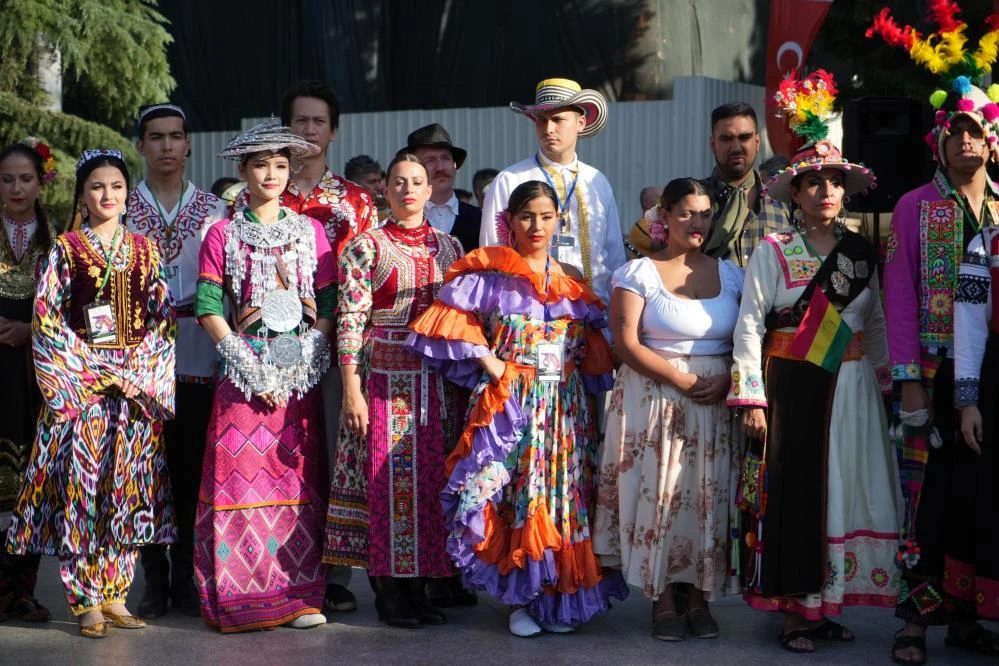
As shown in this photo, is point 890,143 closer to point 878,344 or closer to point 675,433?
point 878,344

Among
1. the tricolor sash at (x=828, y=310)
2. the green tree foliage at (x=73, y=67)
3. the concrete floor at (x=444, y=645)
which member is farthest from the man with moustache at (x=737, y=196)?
the green tree foliage at (x=73, y=67)

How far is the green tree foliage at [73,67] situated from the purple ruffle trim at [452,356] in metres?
7.04

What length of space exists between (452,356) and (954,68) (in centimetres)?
223

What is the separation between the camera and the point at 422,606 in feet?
17.5

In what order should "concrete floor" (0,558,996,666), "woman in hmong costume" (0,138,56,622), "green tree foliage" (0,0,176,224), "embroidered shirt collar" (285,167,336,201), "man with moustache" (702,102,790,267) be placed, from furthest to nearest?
1. "green tree foliage" (0,0,176,224)
2. "embroidered shirt collar" (285,167,336,201)
3. "man with moustache" (702,102,790,267)
4. "woman in hmong costume" (0,138,56,622)
5. "concrete floor" (0,558,996,666)

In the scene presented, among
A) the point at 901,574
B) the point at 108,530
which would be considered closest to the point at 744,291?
the point at 901,574

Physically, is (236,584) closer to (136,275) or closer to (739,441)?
(136,275)

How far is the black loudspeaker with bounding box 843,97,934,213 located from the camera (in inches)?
285

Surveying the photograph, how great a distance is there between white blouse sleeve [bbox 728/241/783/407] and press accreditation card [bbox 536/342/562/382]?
672 millimetres

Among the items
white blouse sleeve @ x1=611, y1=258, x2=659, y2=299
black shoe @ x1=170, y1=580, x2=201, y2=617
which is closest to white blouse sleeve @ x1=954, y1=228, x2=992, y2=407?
white blouse sleeve @ x1=611, y1=258, x2=659, y2=299

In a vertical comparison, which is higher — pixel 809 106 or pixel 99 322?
pixel 809 106

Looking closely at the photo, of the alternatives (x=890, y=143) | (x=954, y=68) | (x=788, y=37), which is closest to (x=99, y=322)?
(x=954, y=68)

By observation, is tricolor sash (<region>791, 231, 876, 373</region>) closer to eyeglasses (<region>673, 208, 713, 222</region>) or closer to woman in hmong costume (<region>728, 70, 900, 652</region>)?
woman in hmong costume (<region>728, 70, 900, 652</region>)

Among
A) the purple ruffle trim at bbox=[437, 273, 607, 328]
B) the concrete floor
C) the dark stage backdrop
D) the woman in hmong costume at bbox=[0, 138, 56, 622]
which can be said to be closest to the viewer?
the concrete floor
